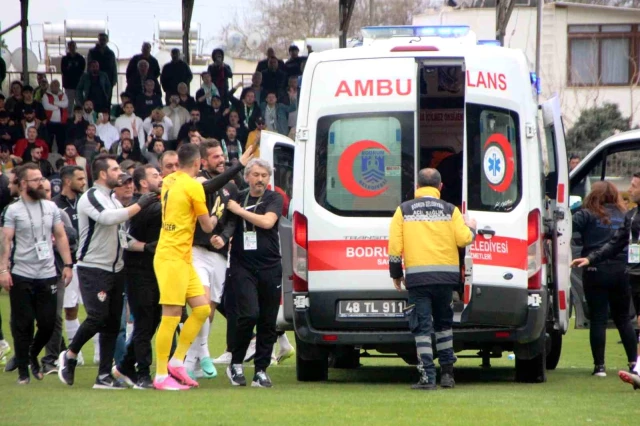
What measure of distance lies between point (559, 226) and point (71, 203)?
4.90 m

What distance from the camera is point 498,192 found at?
→ 10594 mm

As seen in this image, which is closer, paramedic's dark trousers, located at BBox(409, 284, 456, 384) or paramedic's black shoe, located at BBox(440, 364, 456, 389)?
paramedic's dark trousers, located at BBox(409, 284, 456, 384)

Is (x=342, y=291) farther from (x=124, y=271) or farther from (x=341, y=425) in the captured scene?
(x=341, y=425)

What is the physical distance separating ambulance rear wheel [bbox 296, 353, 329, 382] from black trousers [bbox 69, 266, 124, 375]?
1.66m

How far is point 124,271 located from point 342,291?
1.83 m

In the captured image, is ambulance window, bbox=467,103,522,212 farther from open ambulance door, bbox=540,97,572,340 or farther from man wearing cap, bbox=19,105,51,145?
man wearing cap, bbox=19,105,51,145

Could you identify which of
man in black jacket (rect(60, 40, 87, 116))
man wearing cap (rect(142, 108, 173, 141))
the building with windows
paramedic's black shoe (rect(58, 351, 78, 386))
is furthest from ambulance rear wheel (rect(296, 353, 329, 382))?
the building with windows

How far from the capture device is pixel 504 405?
931cm

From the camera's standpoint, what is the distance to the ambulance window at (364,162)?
10.6 metres

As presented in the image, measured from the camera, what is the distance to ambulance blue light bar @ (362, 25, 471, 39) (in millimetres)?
11252

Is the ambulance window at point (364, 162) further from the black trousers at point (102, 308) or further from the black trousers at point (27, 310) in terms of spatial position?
the black trousers at point (27, 310)

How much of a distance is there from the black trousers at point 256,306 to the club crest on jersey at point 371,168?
1.06 m

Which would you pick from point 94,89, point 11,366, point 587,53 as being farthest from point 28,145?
point 587,53

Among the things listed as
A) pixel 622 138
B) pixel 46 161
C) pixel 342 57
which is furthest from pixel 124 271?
pixel 46 161
